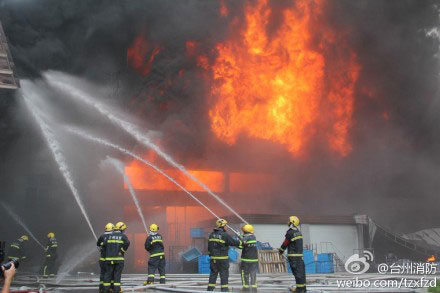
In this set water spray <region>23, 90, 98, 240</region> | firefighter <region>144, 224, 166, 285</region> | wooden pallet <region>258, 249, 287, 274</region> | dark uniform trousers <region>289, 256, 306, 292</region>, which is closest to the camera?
dark uniform trousers <region>289, 256, 306, 292</region>

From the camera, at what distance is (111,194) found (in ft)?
96.8

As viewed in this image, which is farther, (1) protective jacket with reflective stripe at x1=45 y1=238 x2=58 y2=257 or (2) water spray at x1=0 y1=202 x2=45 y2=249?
(2) water spray at x1=0 y1=202 x2=45 y2=249

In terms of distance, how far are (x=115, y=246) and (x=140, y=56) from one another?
85.8ft

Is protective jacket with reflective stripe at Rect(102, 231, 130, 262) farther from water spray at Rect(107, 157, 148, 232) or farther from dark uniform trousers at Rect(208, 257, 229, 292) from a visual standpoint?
water spray at Rect(107, 157, 148, 232)

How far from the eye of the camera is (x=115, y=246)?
1121cm

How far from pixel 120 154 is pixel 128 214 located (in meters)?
4.27

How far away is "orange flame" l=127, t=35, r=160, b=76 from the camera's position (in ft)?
115

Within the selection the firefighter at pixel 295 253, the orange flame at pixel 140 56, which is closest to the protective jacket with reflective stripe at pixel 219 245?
the firefighter at pixel 295 253

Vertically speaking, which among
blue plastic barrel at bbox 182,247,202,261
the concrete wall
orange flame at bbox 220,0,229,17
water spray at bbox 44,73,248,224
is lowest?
blue plastic barrel at bbox 182,247,202,261

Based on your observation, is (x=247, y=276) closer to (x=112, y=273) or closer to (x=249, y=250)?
(x=249, y=250)

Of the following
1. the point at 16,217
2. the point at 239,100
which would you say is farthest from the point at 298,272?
the point at 239,100

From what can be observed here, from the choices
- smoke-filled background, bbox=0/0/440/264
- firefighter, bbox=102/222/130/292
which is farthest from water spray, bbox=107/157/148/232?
firefighter, bbox=102/222/130/292

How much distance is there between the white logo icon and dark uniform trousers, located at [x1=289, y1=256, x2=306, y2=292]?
11.7 m

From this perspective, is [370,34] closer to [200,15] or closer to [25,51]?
[200,15]
